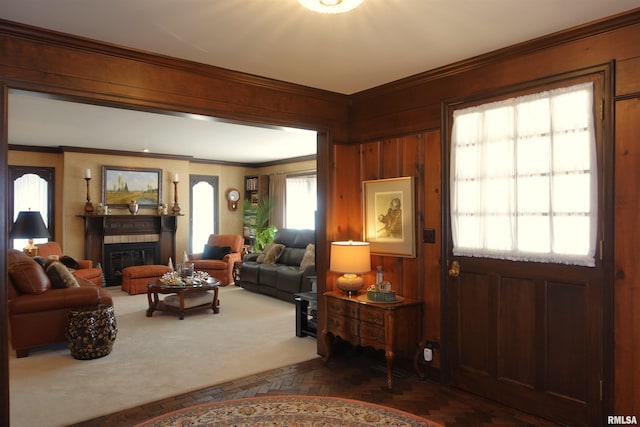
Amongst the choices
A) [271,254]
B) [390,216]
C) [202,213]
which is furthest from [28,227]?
[390,216]

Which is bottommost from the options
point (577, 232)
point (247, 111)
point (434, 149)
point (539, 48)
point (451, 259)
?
point (451, 259)

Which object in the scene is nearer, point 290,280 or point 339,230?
point 339,230

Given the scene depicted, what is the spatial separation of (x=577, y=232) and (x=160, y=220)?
7707 millimetres

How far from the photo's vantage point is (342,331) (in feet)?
12.9

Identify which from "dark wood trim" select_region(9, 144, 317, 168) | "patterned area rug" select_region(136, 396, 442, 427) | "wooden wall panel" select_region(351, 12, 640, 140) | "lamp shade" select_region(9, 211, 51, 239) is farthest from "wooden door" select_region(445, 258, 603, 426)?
"dark wood trim" select_region(9, 144, 317, 168)

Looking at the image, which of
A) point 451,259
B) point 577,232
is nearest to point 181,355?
point 451,259

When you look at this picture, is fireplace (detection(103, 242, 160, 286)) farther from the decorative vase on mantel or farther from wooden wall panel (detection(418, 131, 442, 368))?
wooden wall panel (detection(418, 131, 442, 368))

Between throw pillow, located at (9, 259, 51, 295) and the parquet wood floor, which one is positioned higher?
throw pillow, located at (9, 259, 51, 295)

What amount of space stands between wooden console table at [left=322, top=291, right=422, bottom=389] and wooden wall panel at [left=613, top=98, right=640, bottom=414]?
145 centimetres

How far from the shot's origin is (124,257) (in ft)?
27.8

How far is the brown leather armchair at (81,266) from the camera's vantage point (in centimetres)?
685

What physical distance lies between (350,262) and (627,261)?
1986 millimetres

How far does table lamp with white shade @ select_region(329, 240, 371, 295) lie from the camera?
3.83m

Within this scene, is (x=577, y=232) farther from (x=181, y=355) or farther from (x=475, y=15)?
(x=181, y=355)
